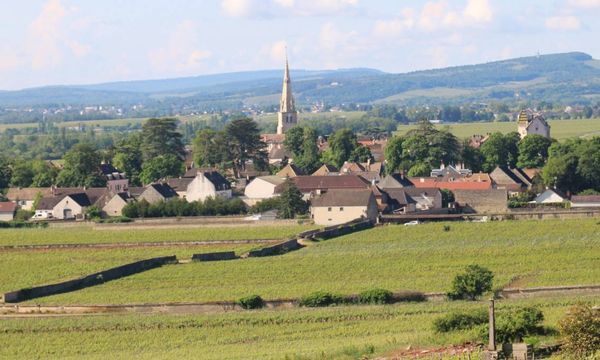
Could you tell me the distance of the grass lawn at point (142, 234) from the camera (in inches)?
2665

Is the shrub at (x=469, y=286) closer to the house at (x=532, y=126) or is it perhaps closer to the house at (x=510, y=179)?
the house at (x=510, y=179)

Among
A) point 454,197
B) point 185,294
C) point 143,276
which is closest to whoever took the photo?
point 185,294

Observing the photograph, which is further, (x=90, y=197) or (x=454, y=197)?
(x=90, y=197)

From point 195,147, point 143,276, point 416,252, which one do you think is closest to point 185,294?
point 143,276

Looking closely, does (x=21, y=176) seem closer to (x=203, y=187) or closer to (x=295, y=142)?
(x=203, y=187)

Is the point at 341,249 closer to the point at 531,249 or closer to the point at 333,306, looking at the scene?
the point at 531,249

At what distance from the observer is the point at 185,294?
47.8 metres

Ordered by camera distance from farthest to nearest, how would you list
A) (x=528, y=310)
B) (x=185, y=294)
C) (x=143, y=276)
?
(x=143, y=276) → (x=185, y=294) → (x=528, y=310)

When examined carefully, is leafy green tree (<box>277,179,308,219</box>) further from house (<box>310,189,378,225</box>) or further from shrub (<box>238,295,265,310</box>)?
shrub (<box>238,295,265,310</box>)

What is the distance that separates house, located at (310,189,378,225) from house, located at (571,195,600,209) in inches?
463

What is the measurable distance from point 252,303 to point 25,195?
51.6 metres

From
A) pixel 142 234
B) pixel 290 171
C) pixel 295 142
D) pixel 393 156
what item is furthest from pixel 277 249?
pixel 295 142

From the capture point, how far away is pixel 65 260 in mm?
60531

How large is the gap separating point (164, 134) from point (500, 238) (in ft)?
177
